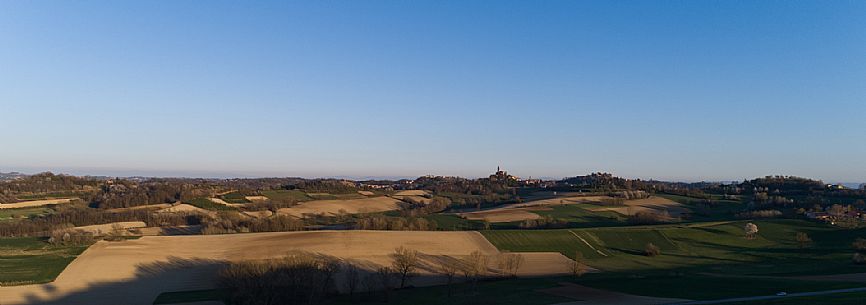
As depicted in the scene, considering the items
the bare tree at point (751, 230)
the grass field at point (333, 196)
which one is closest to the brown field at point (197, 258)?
the bare tree at point (751, 230)

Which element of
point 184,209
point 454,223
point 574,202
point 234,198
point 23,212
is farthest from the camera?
point 234,198

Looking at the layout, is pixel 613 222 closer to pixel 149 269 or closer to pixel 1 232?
pixel 149 269

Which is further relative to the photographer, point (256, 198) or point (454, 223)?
point (256, 198)

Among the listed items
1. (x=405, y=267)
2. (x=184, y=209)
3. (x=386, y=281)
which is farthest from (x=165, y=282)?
(x=184, y=209)

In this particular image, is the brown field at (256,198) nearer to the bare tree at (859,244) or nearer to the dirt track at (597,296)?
the dirt track at (597,296)

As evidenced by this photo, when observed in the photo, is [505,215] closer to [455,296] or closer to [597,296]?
[455,296]

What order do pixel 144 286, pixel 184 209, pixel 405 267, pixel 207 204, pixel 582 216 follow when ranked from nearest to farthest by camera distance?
pixel 144 286
pixel 405 267
pixel 582 216
pixel 184 209
pixel 207 204
